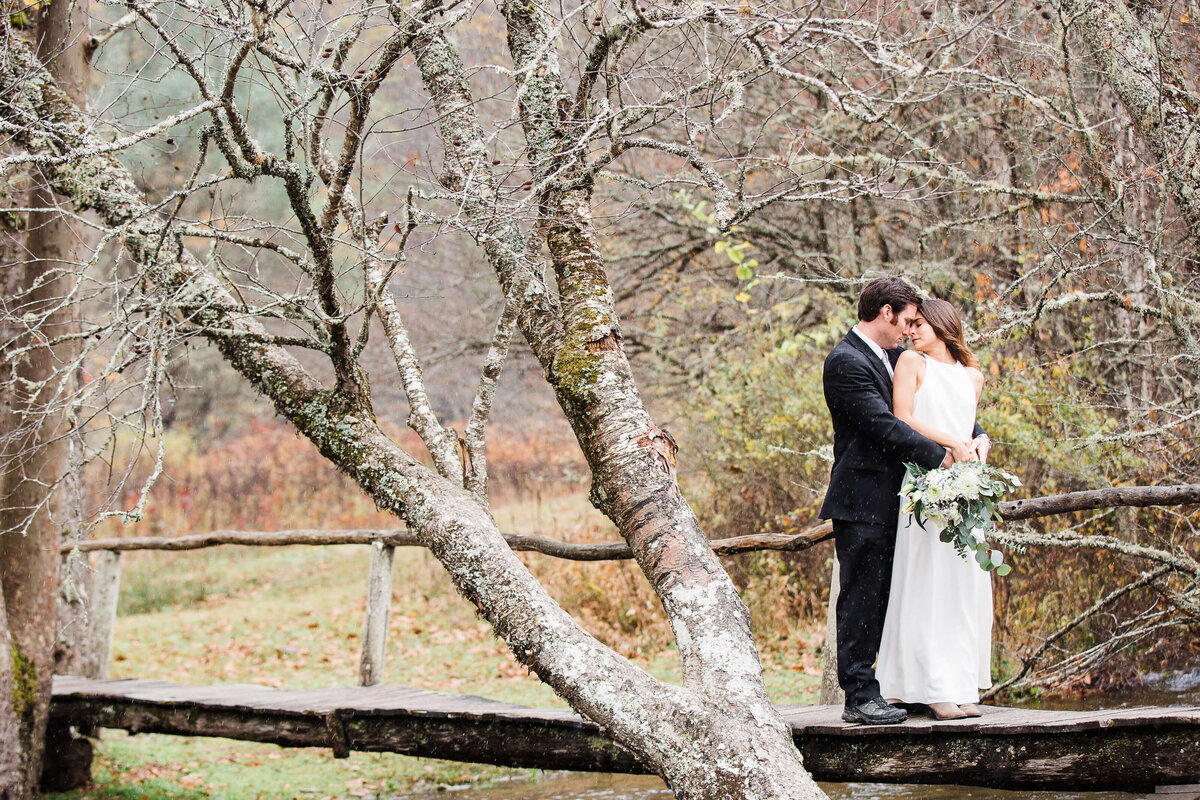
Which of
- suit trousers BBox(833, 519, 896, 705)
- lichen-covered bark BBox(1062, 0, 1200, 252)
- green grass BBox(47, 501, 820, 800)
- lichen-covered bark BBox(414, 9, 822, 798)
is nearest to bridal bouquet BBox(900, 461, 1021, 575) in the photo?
suit trousers BBox(833, 519, 896, 705)

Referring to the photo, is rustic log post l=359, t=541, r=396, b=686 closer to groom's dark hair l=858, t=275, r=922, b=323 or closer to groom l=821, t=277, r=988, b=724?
groom l=821, t=277, r=988, b=724

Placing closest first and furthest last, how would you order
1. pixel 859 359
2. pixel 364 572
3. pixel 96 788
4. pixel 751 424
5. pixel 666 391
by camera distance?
1. pixel 859 359
2. pixel 96 788
3. pixel 751 424
4. pixel 666 391
5. pixel 364 572

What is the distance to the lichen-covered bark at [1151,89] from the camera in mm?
5688

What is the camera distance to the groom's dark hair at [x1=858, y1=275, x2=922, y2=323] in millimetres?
4742

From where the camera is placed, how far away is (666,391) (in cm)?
1127

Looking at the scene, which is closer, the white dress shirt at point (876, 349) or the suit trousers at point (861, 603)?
the suit trousers at point (861, 603)

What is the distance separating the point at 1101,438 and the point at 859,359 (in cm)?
174

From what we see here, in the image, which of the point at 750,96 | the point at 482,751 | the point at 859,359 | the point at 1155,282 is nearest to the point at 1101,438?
the point at 1155,282

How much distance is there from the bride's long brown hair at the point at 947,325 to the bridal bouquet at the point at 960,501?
69 centimetres

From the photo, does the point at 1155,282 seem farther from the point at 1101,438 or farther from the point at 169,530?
the point at 169,530

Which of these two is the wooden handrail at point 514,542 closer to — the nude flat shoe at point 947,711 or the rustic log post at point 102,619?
the rustic log post at point 102,619

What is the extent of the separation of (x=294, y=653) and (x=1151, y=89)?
9.69 m

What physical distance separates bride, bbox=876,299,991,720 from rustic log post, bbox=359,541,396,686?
11.4ft

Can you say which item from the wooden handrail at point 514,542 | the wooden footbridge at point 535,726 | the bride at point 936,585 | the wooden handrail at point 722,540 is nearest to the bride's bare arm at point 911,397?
the bride at point 936,585
